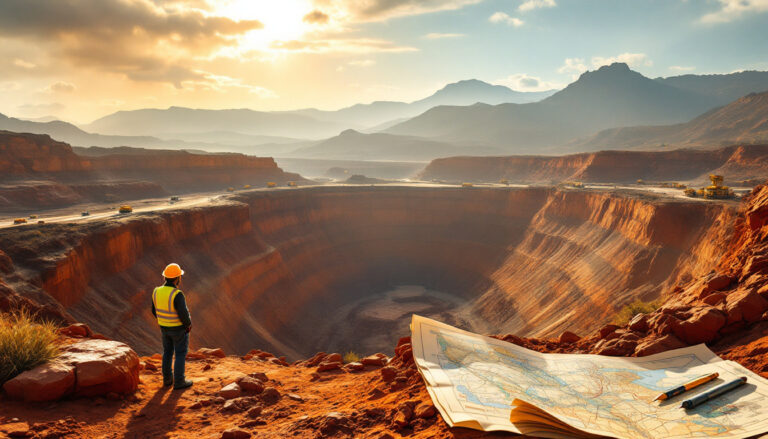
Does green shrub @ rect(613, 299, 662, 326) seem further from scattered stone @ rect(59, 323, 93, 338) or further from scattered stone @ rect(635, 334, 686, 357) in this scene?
scattered stone @ rect(59, 323, 93, 338)

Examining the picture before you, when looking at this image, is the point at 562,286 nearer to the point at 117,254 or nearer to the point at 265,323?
the point at 265,323

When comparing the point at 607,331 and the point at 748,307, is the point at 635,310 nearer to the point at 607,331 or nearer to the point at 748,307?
the point at 607,331

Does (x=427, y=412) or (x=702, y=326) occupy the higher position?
(x=702, y=326)

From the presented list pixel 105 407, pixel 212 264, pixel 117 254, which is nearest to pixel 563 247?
pixel 212 264

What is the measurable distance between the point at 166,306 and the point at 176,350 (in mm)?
1088

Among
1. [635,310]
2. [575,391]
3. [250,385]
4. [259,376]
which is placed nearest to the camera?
[575,391]

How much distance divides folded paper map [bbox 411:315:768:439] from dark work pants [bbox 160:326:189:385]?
5.50 m

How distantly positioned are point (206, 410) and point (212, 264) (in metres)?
25.6

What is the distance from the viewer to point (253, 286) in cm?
3444

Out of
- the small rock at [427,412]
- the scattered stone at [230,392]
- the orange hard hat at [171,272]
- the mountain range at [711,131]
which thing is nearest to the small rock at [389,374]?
the small rock at [427,412]

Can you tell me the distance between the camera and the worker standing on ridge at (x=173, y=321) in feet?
30.3

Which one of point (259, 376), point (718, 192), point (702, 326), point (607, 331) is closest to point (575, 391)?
point (702, 326)

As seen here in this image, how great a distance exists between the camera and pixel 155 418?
7.71 m

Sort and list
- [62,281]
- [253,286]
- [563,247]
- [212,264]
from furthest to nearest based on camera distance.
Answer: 1. [563,247]
2. [253,286]
3. [212,264]
4. [62,281]
